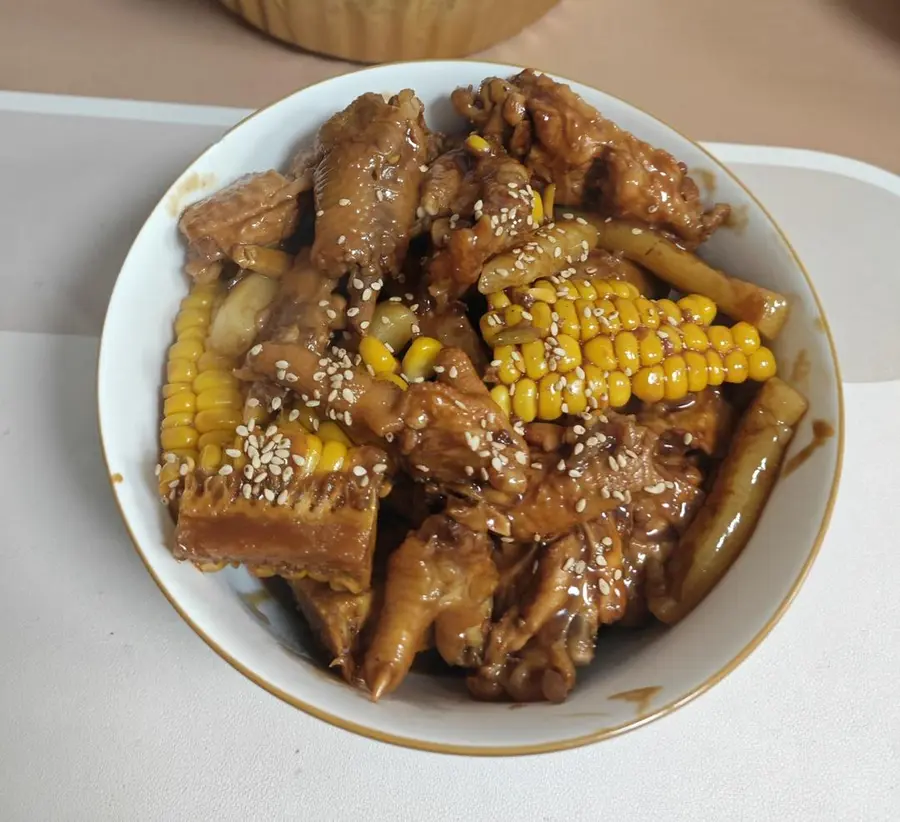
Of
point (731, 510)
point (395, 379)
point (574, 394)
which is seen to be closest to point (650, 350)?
point (574, 394)

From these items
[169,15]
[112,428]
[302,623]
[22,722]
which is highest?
[169,15]

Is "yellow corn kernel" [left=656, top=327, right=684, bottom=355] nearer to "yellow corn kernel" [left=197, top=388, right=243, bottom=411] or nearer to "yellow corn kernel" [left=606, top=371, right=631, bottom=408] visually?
"yellow corn kernel" [left=606, top=371, right=631, bottom=408]

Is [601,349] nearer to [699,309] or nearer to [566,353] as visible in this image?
[566,353]

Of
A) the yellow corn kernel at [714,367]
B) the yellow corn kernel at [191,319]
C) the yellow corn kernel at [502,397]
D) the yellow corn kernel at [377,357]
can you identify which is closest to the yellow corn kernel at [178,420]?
the yellow corn kernel at [191,319]

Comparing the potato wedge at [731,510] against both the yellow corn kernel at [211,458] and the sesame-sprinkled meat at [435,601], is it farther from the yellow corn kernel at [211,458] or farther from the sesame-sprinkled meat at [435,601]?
the yellow corn kernel at [211,458]

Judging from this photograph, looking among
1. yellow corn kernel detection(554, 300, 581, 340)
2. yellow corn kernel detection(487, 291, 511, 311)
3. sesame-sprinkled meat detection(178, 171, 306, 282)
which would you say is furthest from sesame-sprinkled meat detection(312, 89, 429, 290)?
yellow corn kernel detection(554, 300, 581, 340)

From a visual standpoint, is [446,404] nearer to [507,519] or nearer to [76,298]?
[507,519]

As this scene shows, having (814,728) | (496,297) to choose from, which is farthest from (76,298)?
(814,728)
